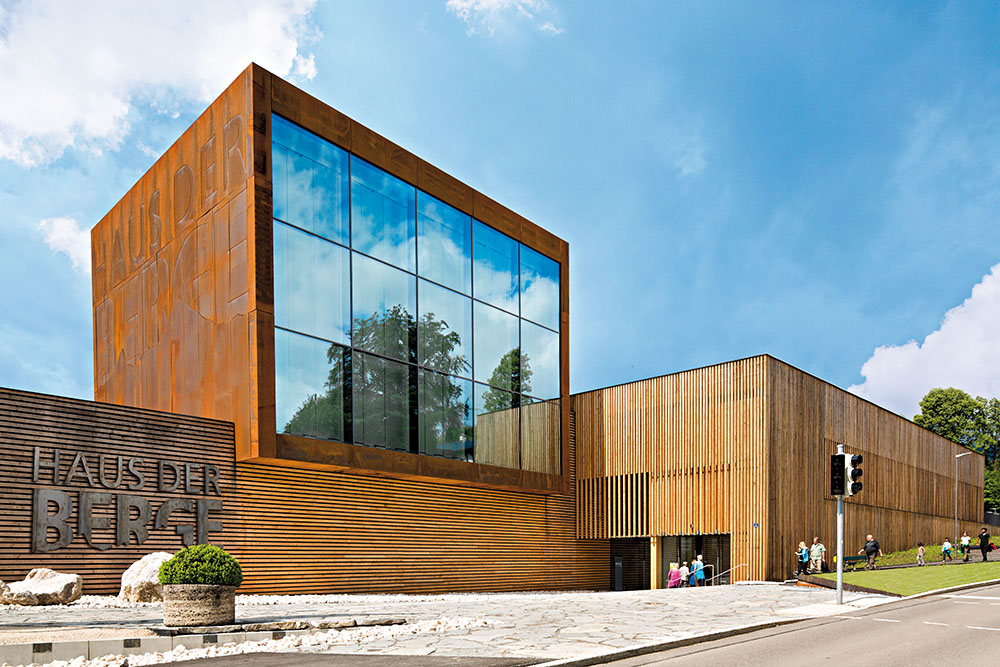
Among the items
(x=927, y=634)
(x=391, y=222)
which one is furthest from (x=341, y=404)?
(x=927, y=634)

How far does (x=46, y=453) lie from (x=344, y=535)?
864 cm

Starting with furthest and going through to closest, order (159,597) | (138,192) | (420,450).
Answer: (138,192) < (420,450) < (159,597)

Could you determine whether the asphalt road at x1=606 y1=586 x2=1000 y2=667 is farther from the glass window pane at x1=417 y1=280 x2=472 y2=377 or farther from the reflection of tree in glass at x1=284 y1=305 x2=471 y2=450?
the glass window pane at x1=417 y1=280 x2=472 y2=377

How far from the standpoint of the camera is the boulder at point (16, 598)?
17109 millimetres

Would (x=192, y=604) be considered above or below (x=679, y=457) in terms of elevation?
above

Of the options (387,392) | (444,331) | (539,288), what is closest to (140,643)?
(387,392)

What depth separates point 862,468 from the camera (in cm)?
3278

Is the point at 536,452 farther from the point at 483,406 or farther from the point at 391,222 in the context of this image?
the point at 391,222

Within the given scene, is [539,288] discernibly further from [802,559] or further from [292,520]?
[292,520]

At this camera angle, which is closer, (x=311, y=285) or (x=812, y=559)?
(x=311, y=285)

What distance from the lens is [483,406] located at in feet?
97.1

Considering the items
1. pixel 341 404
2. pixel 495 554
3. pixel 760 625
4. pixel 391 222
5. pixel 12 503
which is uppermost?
pixel 391 222

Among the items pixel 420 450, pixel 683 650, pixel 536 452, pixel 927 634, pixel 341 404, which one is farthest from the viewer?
pixel 536 452

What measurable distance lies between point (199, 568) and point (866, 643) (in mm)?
9856
